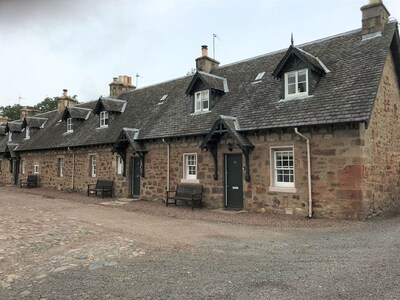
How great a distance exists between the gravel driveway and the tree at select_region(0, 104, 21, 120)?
50.5 meters

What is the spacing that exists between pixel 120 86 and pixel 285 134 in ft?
57.5

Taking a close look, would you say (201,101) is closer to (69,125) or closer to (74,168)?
(74,168)

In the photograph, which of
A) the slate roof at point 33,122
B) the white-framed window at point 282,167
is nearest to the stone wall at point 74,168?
the slate roof at point 33,122

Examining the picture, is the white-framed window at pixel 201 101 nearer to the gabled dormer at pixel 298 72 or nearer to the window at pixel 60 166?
the gabled dormer at pixel 298 72

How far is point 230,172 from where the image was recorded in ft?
48.0

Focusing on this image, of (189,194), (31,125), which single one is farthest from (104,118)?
(31,125)

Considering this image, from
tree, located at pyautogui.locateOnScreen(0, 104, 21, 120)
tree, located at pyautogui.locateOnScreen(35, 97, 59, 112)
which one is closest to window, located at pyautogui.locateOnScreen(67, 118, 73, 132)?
tree, located at pyautogui.locateOnScreen(35, 97, 59, 112)

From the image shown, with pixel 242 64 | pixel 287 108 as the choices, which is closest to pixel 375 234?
pixel 287 108

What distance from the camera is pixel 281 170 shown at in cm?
1297

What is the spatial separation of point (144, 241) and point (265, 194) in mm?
6252

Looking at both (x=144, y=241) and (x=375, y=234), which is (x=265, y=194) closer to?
(x=375, y=234)

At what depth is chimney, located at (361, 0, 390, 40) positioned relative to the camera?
1376 centimetres

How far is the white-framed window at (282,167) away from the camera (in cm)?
1270

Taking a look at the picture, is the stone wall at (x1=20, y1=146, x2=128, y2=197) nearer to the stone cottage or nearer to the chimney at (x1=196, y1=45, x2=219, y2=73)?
the stone cottage
